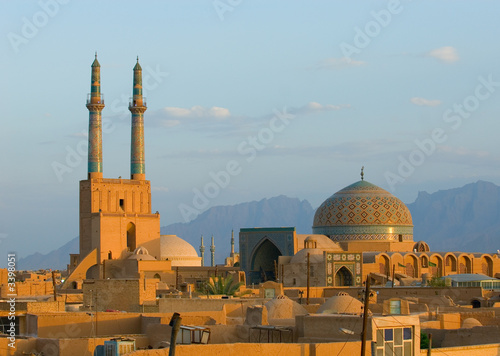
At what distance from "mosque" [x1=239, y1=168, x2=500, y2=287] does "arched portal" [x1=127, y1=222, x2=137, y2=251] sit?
4.99m

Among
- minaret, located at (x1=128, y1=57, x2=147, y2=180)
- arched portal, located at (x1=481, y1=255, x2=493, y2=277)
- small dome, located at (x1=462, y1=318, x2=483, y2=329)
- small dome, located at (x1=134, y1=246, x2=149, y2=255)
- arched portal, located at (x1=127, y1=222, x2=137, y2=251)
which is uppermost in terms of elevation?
minaret, located at (x1=128, y1=57, x2=147, y2=180)

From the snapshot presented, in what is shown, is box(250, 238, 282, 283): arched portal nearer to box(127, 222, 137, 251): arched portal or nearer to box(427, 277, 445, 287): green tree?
box(127, 222, 137, 251): arched portal

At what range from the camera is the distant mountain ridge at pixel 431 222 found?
461 ft

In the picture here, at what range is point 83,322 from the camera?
12.4m

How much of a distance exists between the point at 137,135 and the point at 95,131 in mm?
2253

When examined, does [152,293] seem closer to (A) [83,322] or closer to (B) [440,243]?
(A) [83,322]

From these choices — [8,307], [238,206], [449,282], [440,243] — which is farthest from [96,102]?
[238,206]

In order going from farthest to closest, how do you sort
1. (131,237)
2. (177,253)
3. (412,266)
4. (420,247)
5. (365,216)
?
(177,253), (131,237), (420,247), (365,216), (412,266)

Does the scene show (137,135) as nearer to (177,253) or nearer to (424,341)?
(177,253)

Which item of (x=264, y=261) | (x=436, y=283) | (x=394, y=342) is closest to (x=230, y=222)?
(x=264, y=261)

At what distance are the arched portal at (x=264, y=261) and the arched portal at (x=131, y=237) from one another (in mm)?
5595

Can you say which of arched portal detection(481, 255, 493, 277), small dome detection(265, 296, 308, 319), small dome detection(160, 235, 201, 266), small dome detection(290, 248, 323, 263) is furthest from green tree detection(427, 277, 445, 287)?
small dome detection(160, 235, 201, 266)

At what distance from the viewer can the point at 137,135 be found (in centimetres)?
4547

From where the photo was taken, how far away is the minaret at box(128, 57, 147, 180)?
149 ft
